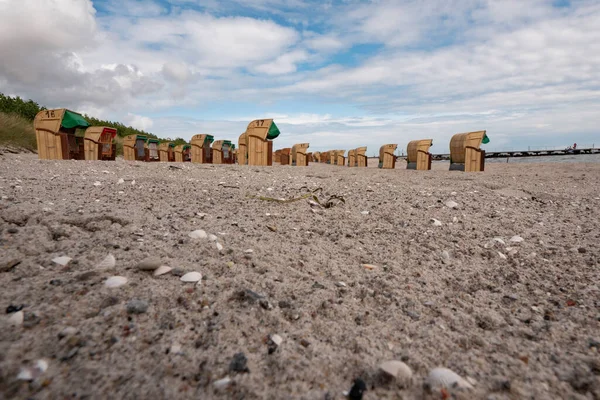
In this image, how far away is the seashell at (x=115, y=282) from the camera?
1520 mm

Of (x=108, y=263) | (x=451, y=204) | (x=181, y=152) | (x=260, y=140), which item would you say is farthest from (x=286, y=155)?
(x=108, y=263)

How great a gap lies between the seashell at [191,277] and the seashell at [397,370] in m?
1.00

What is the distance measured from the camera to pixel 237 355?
121 cm

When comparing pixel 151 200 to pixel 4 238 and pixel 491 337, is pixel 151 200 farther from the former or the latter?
pixel 491 337

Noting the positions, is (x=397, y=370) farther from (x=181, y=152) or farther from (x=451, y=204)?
(x=181, y=152)

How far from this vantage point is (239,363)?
117 cm

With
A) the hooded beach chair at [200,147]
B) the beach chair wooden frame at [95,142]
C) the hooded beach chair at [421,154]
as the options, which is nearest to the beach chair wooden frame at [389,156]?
the hooded beach chair at [421,154]

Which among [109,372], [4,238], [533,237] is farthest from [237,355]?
[533,237]

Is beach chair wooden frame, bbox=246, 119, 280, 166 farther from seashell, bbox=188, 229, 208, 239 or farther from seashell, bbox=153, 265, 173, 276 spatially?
seashell, bbox=153, 265, 173, 276

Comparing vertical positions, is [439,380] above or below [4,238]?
below

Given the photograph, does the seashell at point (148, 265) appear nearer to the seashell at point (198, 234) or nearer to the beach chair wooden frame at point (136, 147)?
the seashell at point (198, 234)

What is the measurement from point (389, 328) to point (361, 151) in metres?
19.8

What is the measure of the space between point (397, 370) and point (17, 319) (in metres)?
1.46

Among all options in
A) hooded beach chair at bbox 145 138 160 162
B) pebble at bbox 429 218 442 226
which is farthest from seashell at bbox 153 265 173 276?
hooded beach chair at bbox 145 138 160 162
